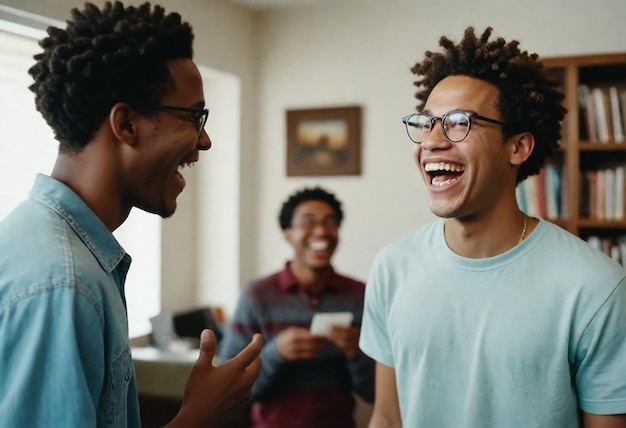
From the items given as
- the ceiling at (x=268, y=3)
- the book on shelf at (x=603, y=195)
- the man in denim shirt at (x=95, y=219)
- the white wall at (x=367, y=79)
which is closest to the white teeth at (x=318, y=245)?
the man in denim shirt at (x=95, y=219)

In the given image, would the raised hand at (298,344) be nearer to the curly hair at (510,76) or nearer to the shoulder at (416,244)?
the shoulder at (416,244)

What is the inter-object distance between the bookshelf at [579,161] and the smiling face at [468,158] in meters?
1.78

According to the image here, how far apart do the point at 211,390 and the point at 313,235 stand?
130cm

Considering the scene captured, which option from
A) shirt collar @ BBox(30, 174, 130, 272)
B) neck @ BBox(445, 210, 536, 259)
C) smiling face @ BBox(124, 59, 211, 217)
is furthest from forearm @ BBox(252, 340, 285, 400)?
shirt collar @ BBox(30, 174, 130, 272)

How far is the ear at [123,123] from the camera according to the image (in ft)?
3.34

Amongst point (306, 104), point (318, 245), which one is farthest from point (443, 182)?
point (306, 104)

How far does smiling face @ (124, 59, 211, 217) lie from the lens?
1.05 metres

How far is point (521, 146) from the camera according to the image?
1.50 m

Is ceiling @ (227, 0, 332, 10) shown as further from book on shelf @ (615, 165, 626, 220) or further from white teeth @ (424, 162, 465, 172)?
white teeth @ (424, 162, 465, 172)

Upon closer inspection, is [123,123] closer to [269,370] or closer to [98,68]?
[98,68]

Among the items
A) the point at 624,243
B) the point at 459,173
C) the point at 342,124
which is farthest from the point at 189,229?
the point at 459,173

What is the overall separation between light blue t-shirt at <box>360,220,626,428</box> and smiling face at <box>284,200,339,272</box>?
0.88 m

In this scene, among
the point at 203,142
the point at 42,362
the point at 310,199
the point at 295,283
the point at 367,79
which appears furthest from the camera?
the point at 367,79

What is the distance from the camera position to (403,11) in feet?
11.8
